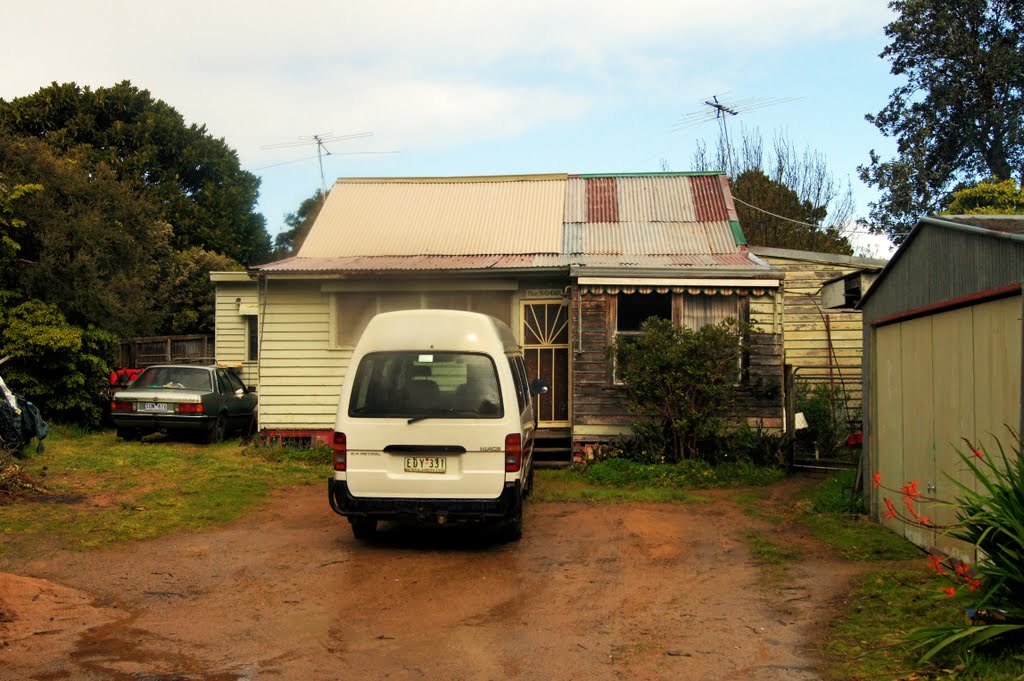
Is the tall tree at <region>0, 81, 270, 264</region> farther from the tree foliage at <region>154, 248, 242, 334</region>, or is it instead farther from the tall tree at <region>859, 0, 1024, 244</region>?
the tall tree at <region>859, 0, 1024, 244</region>

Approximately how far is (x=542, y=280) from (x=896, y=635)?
9.62 m

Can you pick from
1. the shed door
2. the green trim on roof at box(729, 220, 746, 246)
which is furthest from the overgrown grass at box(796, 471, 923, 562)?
the green trim on roof at box(729, 220, 746, 246)

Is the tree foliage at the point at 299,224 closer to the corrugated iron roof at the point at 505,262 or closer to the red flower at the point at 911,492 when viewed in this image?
the corrugated iron roof at the point at 505,262

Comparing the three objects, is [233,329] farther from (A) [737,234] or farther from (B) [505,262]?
(A) [737,234]

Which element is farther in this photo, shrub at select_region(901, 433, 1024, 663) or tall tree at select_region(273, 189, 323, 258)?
tall tree at select_region(273, 189, 323, 258)

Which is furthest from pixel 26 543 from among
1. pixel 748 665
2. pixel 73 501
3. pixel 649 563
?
pixel 748 665

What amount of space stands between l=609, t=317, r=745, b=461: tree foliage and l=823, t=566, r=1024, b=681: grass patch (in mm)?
5372

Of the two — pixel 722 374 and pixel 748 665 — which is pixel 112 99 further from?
pixel 748 665

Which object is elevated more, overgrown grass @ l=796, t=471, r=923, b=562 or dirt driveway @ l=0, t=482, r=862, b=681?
overgrown grass @ l=796, t=471, r=923, b=562

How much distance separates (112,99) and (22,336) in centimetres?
1959

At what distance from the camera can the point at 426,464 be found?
7945 mm

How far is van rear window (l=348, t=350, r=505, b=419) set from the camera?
8047 mm

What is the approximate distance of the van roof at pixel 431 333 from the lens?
328 inches

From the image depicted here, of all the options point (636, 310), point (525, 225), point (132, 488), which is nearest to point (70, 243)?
point (132, 488)
